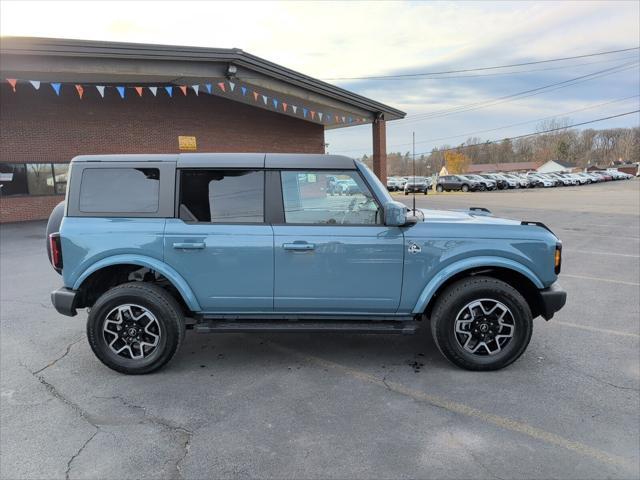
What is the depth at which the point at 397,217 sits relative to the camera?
3.69 metres

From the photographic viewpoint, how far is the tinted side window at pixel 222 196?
390 centimetres

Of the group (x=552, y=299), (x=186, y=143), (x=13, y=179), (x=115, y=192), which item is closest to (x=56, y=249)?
(x=115, y=192)

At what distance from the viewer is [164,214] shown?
388cm

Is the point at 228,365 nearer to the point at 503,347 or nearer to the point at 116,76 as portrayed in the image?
the point at 503,347

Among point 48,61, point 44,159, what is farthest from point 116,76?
point 44,159

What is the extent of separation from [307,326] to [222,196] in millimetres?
1361

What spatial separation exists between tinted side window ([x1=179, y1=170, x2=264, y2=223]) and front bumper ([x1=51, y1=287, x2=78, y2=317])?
1173 millimetres

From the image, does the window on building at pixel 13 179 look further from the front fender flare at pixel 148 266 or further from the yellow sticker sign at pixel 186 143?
the front fender flare at pixel 148 266

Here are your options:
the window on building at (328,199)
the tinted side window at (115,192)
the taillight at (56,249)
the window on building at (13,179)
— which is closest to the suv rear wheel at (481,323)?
the window on building at (328,199)

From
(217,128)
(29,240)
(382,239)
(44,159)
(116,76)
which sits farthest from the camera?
(217,128)

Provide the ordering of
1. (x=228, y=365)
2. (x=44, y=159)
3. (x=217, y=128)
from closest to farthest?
1. (x=228, y=365)
2. (x=44, y=159)
3. (x=217, y=128)

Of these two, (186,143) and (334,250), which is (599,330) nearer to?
(334,250)

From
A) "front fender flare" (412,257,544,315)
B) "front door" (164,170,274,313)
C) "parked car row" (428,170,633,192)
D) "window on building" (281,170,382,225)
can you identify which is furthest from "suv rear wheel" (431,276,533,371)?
"parked car row" (428,170,633,192)

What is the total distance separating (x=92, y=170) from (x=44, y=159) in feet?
49.3
